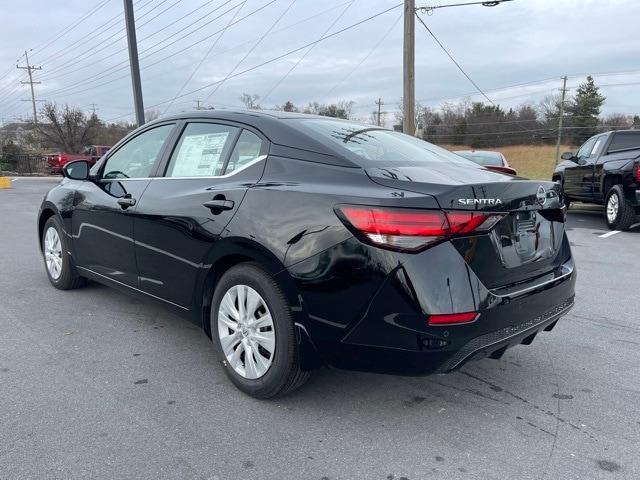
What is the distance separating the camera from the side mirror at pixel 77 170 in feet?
14.9

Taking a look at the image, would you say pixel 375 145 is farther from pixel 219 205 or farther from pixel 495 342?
pixel 495 342

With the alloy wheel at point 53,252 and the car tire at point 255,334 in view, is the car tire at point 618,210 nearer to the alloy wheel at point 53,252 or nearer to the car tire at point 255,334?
the car tire at point 255,334

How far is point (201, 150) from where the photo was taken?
351 centimetres

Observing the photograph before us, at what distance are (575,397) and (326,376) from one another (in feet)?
4.85

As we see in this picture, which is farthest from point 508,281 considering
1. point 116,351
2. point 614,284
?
point 614,284

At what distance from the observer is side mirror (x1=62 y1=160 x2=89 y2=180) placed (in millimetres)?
4547

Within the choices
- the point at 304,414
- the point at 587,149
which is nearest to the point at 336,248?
the point at 304,414

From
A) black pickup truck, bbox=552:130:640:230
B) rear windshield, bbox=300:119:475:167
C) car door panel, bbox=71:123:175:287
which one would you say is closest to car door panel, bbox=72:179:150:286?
car door panel, bbox=71:123:175:287

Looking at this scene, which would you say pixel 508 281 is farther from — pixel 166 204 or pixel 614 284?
pixel 614 284

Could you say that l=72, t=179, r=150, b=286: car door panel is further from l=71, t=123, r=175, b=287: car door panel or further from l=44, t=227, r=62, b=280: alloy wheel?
l=44, t=227, r=62, b=280: alloy wheel

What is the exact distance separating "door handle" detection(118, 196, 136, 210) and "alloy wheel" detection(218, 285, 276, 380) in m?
1.23

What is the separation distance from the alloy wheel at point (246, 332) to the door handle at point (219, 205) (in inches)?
18.1

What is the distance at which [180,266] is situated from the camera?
11.2ft

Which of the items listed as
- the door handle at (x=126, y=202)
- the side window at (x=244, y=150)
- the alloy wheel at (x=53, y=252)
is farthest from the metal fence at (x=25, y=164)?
the side window at (x=244, y=150)
